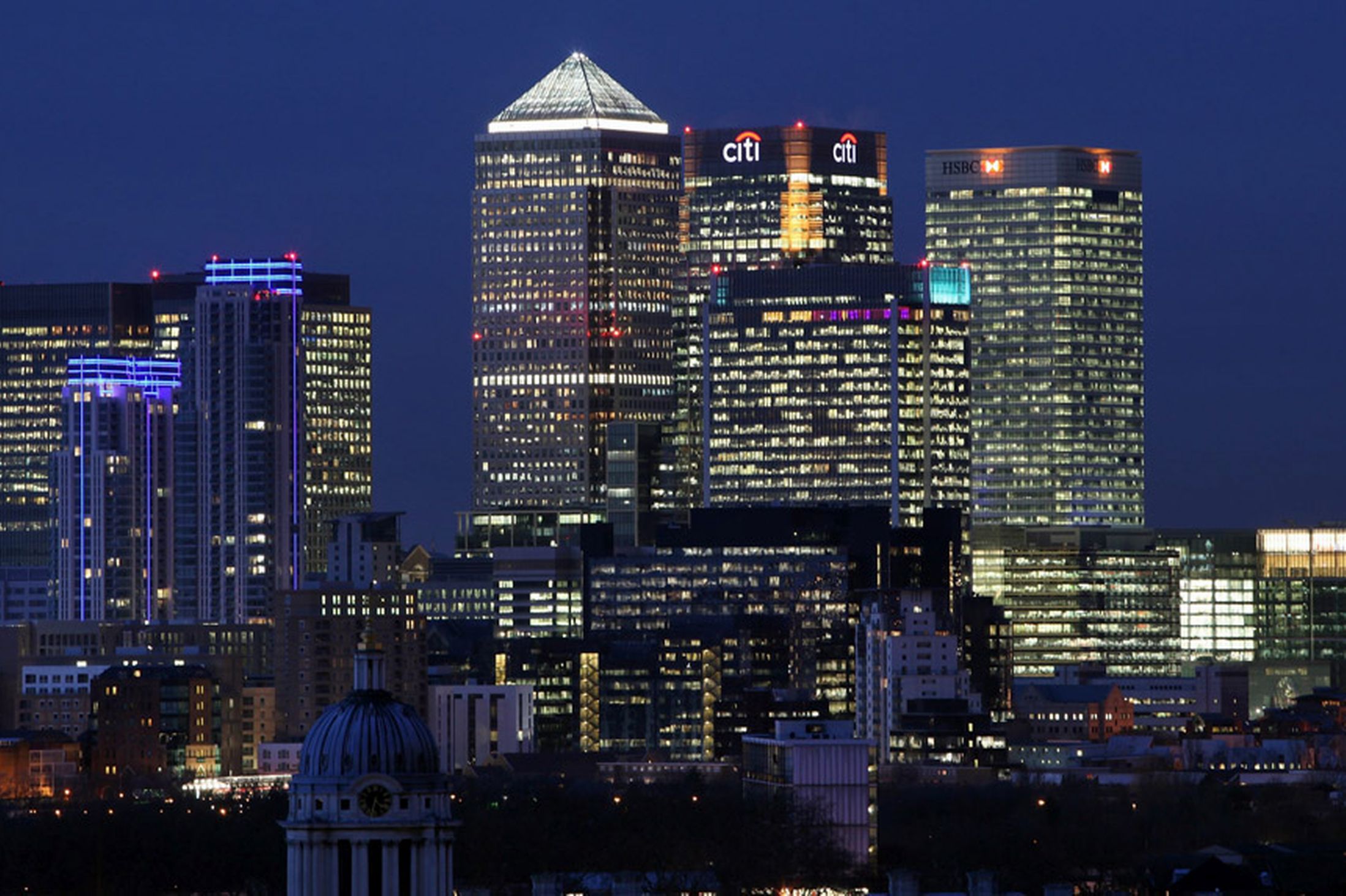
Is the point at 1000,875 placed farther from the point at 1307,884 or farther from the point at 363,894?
the point at 363,894

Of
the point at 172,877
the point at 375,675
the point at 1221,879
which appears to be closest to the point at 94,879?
the point at 172,877

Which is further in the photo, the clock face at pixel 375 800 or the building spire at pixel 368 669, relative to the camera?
the building spire at pixel 368 669

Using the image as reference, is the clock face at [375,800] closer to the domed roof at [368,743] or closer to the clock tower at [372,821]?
the clock tower at [372,821]

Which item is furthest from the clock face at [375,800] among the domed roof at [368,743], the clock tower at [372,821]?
the domed roof at [368,743]

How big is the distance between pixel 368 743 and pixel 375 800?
1.25 meters

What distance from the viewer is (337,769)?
279 ft

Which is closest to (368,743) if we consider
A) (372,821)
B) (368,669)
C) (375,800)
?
(375,800)

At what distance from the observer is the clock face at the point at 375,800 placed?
84.2m

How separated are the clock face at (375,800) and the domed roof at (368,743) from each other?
0.39 m

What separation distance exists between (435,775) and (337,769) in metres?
1.91

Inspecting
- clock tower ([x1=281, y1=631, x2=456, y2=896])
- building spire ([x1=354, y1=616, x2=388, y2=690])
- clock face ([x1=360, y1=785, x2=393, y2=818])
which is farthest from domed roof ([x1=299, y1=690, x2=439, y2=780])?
building spire ([x1=354, y1=616, x2=388, y2=690])

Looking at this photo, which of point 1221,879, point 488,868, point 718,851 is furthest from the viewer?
point 718,851

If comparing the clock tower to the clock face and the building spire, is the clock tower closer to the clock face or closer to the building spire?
the clock face

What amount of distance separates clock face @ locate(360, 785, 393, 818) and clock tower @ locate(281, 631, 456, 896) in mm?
11
